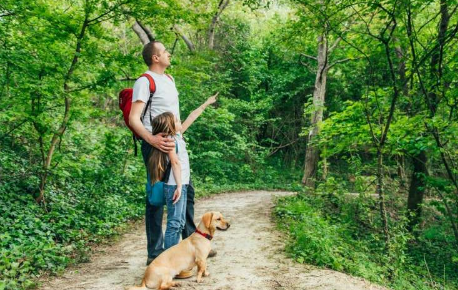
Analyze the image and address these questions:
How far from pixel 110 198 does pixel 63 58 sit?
313 centimetres

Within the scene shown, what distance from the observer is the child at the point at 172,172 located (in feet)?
11.5

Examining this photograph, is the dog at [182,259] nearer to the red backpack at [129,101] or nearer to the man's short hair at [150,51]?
the red backpack at [129,101]

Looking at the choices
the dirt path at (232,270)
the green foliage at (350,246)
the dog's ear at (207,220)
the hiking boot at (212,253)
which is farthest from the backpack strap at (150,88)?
the green foliage at (350,246)

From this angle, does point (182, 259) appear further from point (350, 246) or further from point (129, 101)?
point (350, 246)

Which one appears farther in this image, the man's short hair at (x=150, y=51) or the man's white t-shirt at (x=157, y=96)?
the man's short hair at (x=150, y=51)

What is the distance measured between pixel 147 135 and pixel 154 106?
1.17ft

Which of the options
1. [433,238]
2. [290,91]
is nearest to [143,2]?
[433,238]

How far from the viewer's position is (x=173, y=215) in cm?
365

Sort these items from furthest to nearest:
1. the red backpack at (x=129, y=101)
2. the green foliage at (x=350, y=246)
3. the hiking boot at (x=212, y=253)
A: the green foliage at (x=350, y=246) < the hiking boot at (x=212, y=253) < the red backpack at (x=129, y=101)

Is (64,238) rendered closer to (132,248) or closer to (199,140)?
(132,248)

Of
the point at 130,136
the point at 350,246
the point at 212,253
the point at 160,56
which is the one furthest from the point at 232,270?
the point at 130,136

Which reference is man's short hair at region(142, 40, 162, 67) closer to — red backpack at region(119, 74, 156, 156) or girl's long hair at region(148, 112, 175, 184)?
red backpack at region(119, 74, 156, 156)

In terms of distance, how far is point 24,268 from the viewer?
3998mm

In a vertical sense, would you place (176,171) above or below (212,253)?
above
